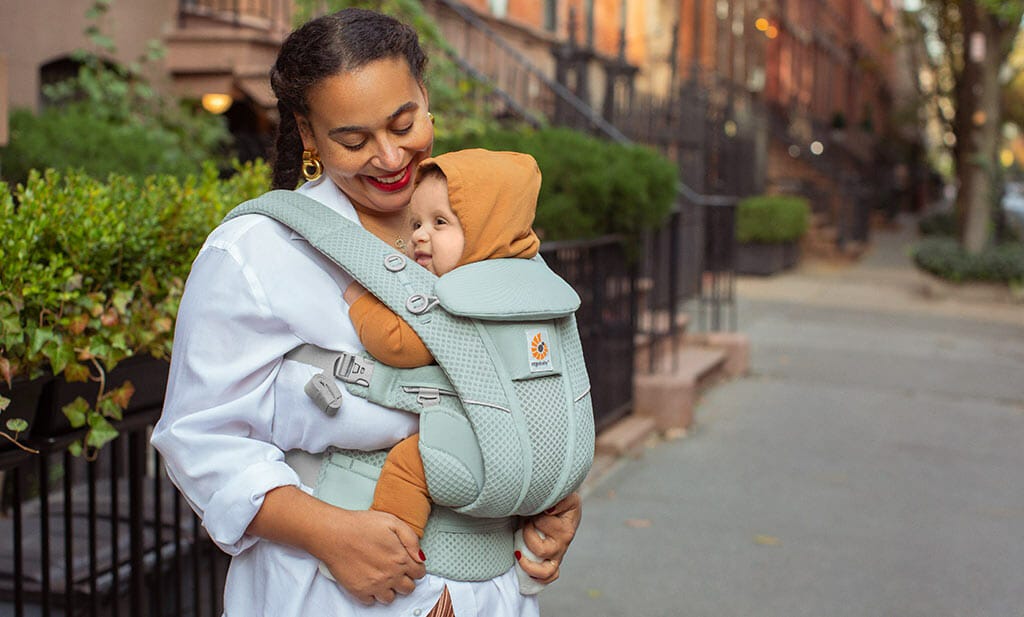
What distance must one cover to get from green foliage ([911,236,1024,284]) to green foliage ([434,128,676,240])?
9502 millimetres

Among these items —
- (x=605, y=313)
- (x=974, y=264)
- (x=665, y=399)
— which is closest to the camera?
(x=605, y=313)

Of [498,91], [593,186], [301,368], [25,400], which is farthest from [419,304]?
[498,91]

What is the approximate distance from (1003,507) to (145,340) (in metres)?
5.05

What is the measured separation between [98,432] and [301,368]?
133cm

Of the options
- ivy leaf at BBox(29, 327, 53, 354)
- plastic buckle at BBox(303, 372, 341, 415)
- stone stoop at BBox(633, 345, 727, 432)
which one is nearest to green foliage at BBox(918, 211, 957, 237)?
stone stoop at BBox(633, 345, 727, 432)

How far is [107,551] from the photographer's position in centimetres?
355

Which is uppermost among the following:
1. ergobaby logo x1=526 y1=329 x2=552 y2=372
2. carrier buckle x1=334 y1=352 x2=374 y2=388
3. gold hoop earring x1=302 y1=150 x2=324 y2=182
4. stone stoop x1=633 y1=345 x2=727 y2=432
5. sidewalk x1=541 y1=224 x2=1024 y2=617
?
gold hoop earring x1=302 y1=150 x2=324 y2=182

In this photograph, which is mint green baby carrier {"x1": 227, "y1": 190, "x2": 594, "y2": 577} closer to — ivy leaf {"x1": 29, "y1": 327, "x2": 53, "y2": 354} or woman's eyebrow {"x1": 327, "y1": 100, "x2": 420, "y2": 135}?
woman's eyebrow {"x1": 327, "y1": 100, "x2": 420, "y2": 135}

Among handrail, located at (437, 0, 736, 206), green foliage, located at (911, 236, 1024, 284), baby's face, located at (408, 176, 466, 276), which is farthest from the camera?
green foliage, located at (911, 236, 1024, 284)

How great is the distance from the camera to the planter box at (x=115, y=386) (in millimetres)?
2959

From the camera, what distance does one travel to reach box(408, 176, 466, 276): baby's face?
6.42ft

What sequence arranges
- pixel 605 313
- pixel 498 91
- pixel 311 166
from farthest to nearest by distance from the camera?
pixel 498 91
pixel 605 313
pixel 311 166

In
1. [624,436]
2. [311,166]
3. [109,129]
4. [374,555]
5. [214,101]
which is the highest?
[214,101]

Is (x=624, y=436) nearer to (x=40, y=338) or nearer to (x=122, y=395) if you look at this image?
(x=122, y=395)
